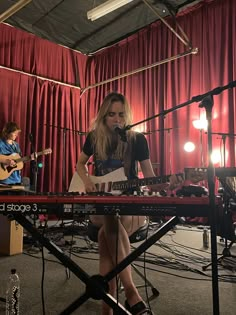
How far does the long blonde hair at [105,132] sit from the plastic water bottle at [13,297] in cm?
83

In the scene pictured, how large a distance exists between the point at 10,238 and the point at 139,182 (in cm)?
172

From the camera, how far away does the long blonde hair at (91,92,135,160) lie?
71.8 inches

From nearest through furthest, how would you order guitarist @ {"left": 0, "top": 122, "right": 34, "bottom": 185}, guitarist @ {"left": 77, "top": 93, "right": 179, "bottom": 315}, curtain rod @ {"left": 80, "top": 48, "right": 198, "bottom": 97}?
guitarist @ {"left": 77, "top": 93, "right": 179, "bottom": 315} < guitarist @ {"left": 0, "top": 122, "right": 34, "bottom": 185} < curtain rod @ {"left": 80, "top": 48, "right": 198, "bottom": 97}

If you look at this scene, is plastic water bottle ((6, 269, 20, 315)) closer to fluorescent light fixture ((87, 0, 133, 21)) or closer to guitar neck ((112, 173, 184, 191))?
guitar neck ((112, 173, 184, 191))

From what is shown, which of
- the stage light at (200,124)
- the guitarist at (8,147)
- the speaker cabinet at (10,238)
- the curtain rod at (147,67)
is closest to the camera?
the speaker cabinet at (10,238)

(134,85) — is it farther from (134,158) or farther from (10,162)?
(134,158)

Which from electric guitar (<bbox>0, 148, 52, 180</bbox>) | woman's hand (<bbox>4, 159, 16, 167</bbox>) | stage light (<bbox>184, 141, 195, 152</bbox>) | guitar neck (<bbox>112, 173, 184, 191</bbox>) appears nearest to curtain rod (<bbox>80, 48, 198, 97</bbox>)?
stage light (<bbox>184, 141, 195, 152</bbox>)

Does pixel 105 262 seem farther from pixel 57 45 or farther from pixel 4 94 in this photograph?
pixel 57 45

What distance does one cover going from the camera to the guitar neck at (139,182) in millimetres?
1463

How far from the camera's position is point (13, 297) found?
5.35ft

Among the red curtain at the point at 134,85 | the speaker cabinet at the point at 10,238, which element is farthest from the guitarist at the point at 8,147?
the speaker cabinet at the point at 10,238

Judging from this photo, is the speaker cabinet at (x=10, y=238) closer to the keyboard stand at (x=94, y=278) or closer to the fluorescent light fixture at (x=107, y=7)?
the keyboard stand at (x=94, y=278)

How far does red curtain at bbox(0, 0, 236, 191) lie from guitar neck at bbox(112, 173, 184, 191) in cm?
305

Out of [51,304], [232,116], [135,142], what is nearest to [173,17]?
[232,116]
